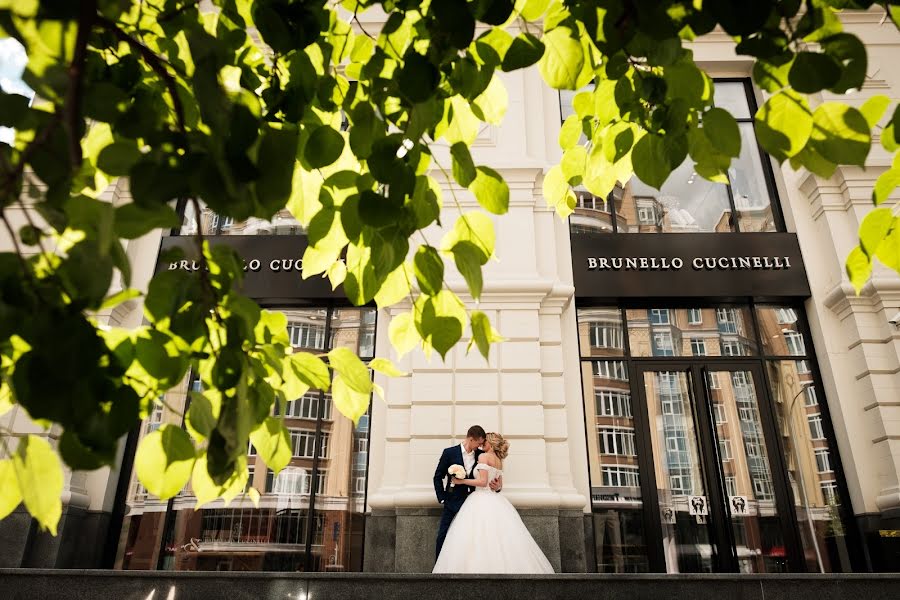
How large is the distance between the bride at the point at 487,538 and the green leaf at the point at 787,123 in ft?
18.2

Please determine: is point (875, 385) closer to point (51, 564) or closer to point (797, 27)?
point (797, 27)

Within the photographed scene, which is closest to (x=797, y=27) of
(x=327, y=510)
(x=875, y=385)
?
(x=327, y=510)

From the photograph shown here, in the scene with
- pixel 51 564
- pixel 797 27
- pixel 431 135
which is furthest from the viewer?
pixel 51 564

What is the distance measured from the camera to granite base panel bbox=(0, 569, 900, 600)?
3551 millimetres

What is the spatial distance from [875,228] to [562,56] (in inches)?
33.4

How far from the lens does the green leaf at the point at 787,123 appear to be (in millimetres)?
1154

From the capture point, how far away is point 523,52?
1.37 meters

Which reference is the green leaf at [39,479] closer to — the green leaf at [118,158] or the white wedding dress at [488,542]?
the green leaf at [118,158]

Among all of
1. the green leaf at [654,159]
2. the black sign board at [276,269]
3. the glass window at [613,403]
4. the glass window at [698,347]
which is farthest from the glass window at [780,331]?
the green leaf at [654,159]

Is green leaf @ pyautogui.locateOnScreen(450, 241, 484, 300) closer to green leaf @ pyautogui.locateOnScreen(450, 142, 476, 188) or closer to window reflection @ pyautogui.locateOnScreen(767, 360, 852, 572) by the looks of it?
green leaf @ pyautogui.locateOnScreen(450, 142, 476, 188)

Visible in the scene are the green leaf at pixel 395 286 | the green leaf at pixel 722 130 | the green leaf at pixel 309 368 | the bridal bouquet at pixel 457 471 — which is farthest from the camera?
the bridal bouquet at pixel 457 471

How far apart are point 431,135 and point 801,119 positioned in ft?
2.65

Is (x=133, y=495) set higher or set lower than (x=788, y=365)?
lower

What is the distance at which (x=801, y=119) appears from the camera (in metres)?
1.15
